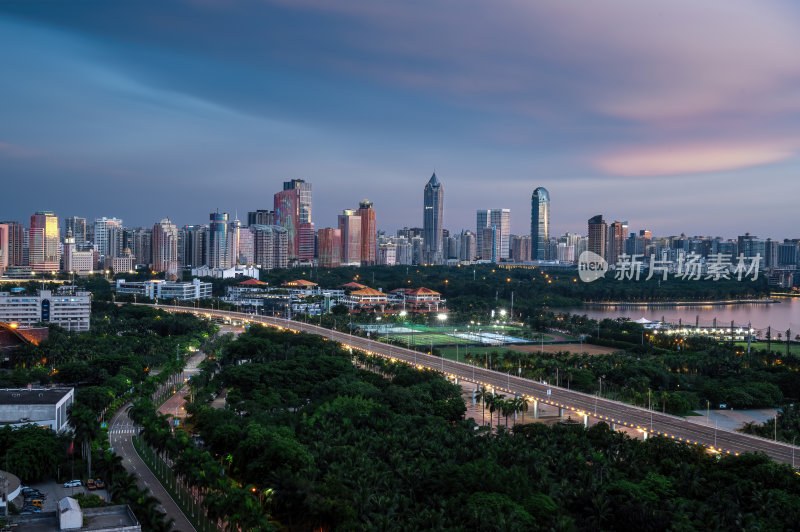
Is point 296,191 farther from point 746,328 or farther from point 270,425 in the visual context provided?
point 270,425

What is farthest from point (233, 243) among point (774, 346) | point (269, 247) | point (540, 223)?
point (540, 223)

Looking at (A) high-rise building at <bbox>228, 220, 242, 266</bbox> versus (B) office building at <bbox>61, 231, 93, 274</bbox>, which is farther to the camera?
(A) high-rise building at <bbox>228, 220, 242, 266</bbox>

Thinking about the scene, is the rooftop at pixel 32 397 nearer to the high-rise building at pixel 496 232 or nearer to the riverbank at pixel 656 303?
the riverbank at pixel 656 303

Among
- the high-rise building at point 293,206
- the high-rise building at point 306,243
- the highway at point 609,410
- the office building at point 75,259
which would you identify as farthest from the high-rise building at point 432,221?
the highway at point 609,410

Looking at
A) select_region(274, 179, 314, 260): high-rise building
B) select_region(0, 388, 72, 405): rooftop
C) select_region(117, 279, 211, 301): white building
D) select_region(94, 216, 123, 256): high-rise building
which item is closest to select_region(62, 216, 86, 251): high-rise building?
select_region(94, 216, 123, 256): high-rise building

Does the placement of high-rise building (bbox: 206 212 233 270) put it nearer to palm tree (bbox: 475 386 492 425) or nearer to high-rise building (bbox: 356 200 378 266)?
high-rise building (bbox: 356 200 378 266)

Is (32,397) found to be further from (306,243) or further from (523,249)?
(523,249)
